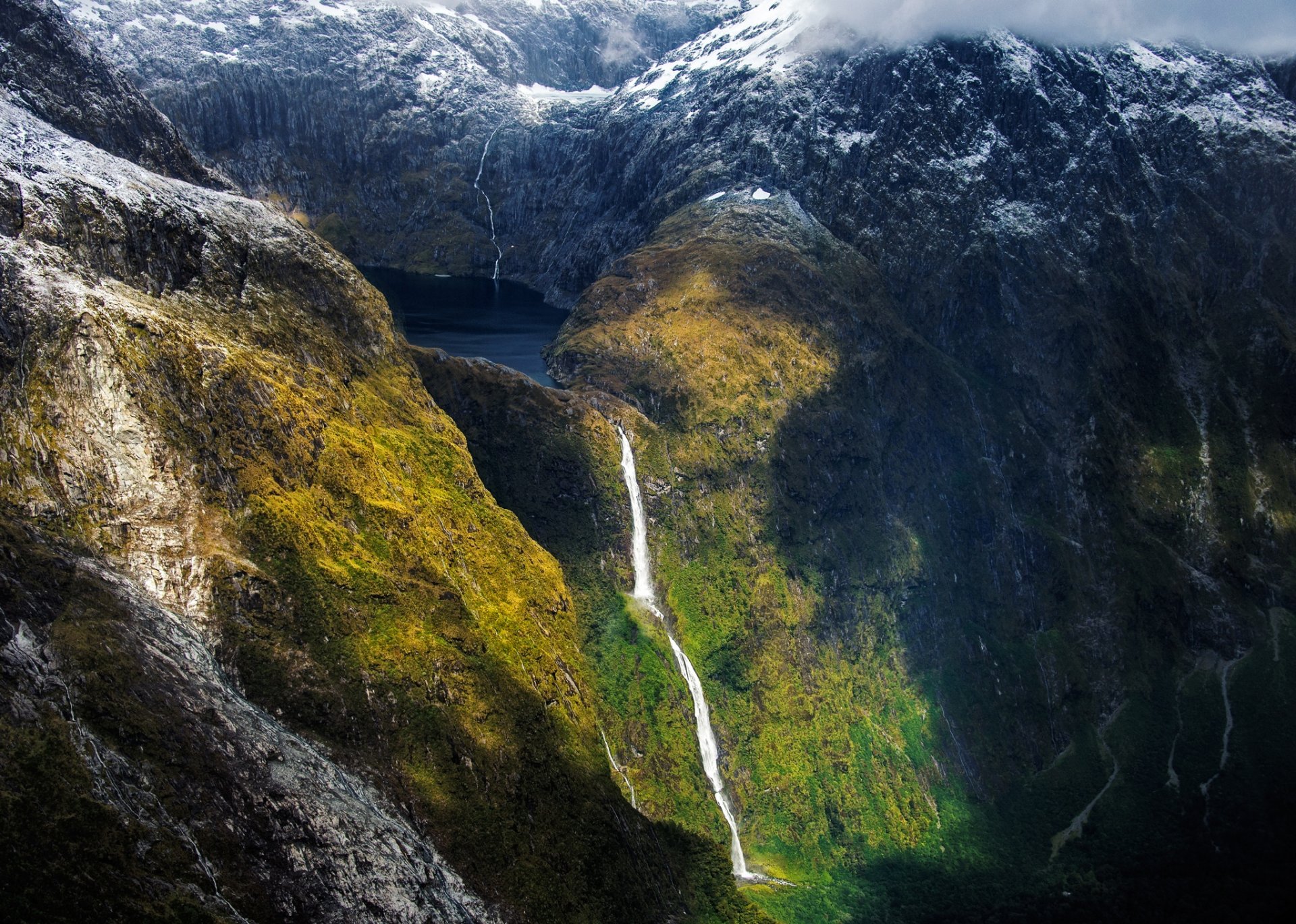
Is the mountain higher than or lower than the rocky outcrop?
lower

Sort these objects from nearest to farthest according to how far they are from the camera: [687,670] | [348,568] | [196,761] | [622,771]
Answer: [196,761] → [348,568] → [622,771] → [687,670]

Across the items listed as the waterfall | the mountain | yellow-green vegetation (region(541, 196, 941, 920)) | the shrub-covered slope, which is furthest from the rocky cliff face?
the shrub-covered slope

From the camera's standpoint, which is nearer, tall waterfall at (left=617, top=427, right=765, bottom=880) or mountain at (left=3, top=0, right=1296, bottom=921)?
mountain at (left=3, top=0, right=1296, bottom=921)

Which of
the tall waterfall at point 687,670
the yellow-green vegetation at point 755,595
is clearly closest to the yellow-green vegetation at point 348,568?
the tall waterfall at point 687,670

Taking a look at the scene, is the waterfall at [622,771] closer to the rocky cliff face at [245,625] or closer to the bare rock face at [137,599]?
the rocky cliff face at [245,625]

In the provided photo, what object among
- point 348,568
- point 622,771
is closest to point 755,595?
point 622,771

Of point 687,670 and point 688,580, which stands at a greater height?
point 688,580

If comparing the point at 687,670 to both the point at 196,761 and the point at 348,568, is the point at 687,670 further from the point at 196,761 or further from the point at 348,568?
the point at 196,761

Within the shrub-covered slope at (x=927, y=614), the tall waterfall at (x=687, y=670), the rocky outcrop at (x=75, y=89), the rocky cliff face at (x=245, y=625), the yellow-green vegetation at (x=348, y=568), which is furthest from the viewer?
the shrub-covered slope at (x=927, y=614)

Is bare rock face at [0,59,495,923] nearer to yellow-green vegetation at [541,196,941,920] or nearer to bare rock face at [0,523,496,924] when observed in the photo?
bare rock face at [0,523,496,924]

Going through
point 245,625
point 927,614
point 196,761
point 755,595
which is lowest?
point 196,761
